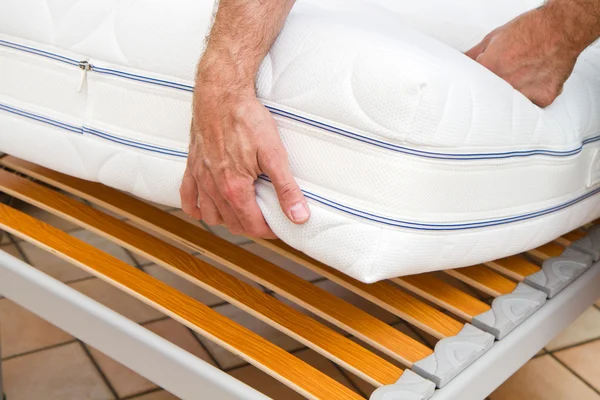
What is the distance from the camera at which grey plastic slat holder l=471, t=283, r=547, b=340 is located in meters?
1.02

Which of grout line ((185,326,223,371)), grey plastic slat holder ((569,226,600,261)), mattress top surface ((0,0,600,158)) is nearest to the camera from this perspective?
mattress top surface ((0,0,600,158))

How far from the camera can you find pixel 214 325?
1017mm

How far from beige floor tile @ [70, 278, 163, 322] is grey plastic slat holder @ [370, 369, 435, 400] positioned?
0.93 m

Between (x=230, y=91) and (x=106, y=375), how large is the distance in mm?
842

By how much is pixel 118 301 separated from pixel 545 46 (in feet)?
3.70

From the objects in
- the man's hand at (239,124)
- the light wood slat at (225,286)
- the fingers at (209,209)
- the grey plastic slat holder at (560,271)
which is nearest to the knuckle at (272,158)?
the man's hand at (239,124)

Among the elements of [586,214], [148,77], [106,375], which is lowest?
[106,375]

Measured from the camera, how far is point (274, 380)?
1564 mm

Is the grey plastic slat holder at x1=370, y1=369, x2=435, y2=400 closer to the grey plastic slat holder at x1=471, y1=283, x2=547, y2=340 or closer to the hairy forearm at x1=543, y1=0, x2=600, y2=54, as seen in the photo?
the grey plastic slat holder at x1=471, y1=283, x2=547, y2=340

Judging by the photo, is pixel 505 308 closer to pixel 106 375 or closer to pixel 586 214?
pixel 586 214

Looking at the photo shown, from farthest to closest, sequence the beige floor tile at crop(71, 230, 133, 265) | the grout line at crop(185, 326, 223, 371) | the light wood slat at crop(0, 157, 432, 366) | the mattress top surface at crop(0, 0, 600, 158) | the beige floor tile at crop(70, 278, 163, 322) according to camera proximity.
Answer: the beige floor tile at crop(71, 230, 133, 265) < the beige floor tile at crop(70, 278, 163, 322) < the grout line at crop(185, 326, 223, 371) < the light wood slat at crop(0, 157, 432, 366) < the mattress top surface at crop(0, 0, 600, 158)

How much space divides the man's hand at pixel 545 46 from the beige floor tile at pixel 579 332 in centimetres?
88

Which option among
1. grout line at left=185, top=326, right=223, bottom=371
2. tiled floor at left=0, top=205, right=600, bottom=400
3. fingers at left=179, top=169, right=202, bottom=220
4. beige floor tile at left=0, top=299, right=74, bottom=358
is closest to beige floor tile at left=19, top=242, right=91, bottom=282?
tiled floor at left=0, top=205, right=600, bottom=400

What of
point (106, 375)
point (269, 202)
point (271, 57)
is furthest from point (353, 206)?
point (106, 375)
